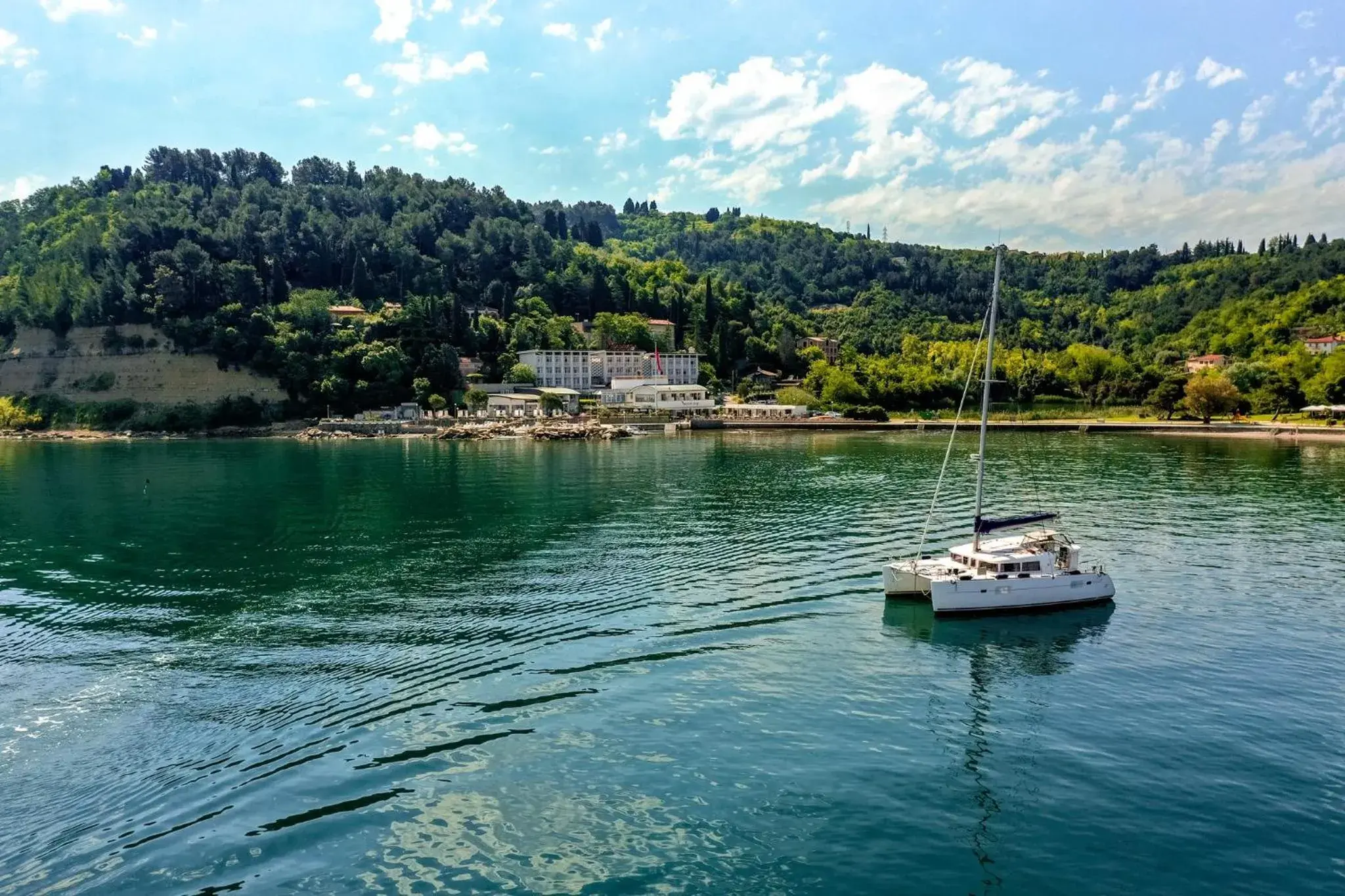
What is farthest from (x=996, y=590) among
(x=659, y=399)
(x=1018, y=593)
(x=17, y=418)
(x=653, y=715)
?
(x=17, y=418)

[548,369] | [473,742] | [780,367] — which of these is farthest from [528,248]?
[473,742]

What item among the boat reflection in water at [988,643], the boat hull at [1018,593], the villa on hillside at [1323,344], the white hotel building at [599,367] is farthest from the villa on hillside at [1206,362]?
the boat reflection in water at [988,643]

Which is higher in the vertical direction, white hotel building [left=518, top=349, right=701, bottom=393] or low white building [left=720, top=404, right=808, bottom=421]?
white hotel building [left=518, top=349, right=701, bottom=393]

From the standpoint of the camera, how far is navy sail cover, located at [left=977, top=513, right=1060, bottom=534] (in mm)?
26516

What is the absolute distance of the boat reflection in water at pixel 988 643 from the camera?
1703 centimetres

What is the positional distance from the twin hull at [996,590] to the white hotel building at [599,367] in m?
106

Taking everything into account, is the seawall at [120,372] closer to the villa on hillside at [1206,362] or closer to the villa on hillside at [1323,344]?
the villa on hillside at [1206,362]

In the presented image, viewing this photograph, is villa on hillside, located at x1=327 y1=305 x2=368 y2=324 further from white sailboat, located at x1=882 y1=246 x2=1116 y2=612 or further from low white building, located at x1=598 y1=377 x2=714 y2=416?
white sailboat, located at x1=882 y1=246 x2=1116 y2=612

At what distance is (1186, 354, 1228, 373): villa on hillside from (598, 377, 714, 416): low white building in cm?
7573

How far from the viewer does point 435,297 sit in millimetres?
134500

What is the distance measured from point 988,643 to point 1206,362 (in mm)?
132586

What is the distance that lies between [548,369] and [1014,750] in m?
119

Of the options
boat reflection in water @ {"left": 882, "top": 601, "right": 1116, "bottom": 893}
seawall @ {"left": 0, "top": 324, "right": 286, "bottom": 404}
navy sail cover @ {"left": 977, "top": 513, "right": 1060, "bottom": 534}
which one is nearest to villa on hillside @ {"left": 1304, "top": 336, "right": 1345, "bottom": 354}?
navy sail cover @ {"left": 977, "top": 513, "right": 1060, "bottom": 534}

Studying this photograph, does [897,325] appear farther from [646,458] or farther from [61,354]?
[61,354]
